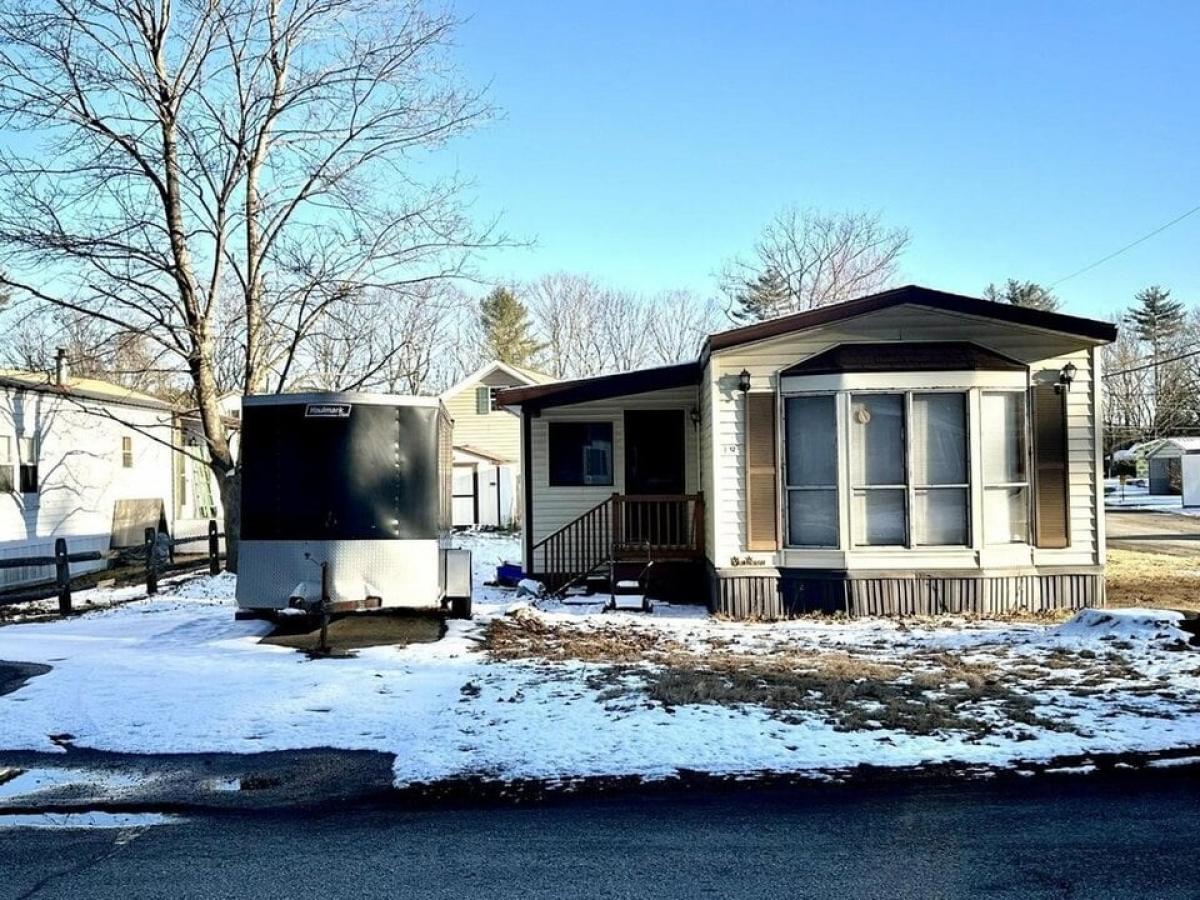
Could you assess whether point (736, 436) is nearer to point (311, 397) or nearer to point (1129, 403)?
point (311, 397)

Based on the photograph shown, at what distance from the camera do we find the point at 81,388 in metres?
21.0

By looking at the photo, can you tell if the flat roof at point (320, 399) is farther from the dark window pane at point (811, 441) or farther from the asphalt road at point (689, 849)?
the asphalt road at point (689, 849)

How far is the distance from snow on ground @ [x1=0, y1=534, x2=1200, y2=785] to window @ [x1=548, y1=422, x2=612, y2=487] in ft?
15.4

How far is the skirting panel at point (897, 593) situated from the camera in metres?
11.4

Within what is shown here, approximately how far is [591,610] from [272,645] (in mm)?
4345

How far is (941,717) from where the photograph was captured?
6305 millimetres

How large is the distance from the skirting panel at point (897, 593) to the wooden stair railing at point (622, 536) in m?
1.61

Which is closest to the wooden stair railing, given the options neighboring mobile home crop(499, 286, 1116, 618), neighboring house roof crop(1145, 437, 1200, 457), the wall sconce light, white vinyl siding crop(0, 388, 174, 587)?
neighboring mobile home crop(499, 286, 1116, 618)

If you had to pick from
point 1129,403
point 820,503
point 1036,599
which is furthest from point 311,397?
point 1129,403

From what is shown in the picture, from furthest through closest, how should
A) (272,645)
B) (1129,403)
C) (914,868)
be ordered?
1. (1129,403)
2. (272,645)
3. (914,868)

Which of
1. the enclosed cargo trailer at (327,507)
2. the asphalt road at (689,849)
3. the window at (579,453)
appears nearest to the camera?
the asphalt road at (689,849)

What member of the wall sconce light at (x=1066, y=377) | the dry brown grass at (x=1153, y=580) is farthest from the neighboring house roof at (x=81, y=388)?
the dry brown grass at (x=1153, y=580)

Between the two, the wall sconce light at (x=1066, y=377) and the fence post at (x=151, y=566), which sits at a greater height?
the wall sconce light at (x=1066, y=377)

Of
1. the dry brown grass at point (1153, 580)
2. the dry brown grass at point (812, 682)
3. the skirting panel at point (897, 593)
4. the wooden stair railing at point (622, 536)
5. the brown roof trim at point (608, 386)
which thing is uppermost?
the brown roof trim at point (608, 386)
